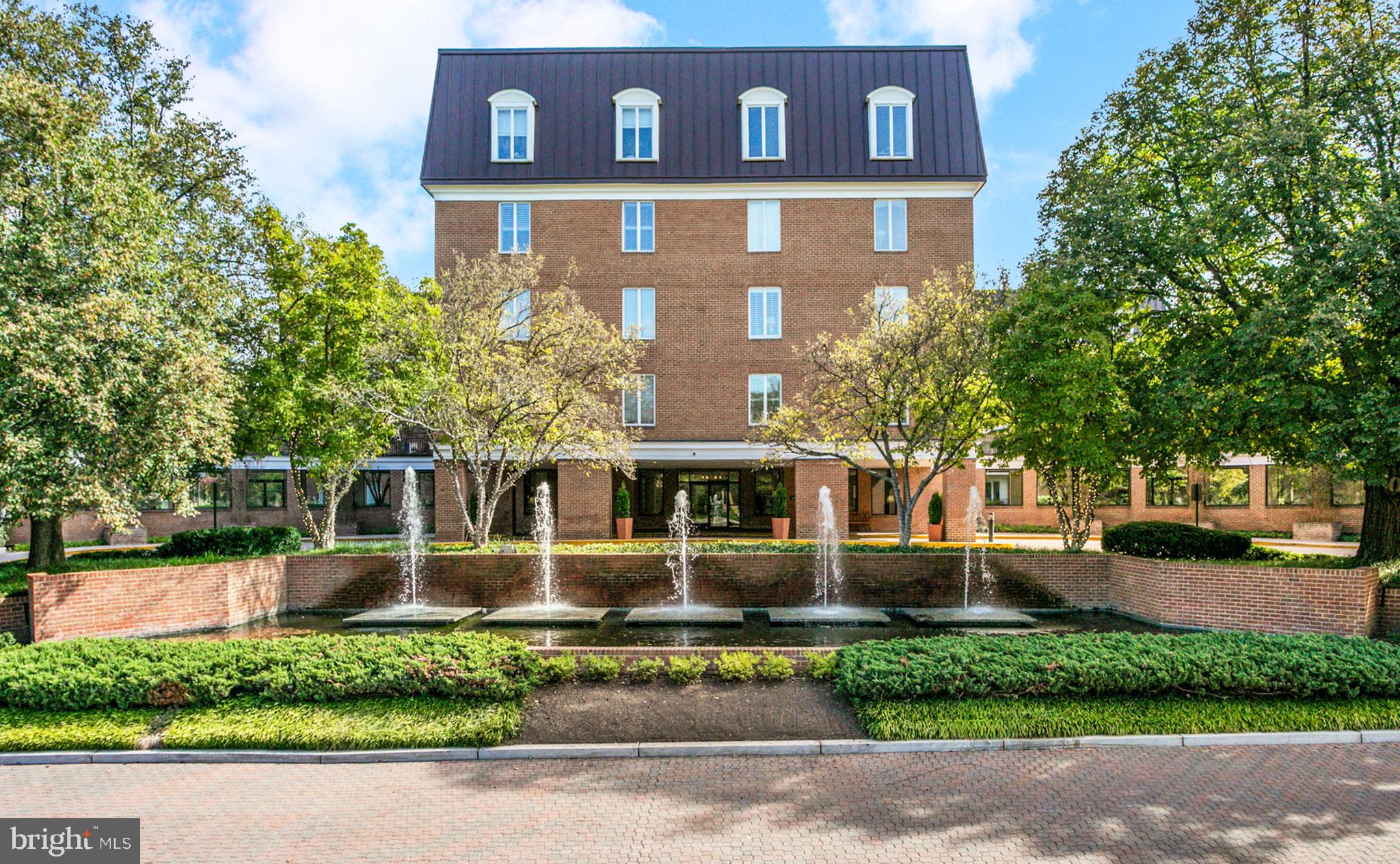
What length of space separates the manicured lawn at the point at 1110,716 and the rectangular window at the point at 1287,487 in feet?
90.3

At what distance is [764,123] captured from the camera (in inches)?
1118

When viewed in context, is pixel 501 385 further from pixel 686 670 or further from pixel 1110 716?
pixel 1110 716

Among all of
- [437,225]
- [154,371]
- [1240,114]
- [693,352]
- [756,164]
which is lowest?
[154,371]

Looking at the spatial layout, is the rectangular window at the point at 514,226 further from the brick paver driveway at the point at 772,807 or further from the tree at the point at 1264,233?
the brick paver driveway at the point at 772,807

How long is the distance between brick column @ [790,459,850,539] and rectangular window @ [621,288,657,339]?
7.06 meters

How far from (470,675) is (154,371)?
8078 mm

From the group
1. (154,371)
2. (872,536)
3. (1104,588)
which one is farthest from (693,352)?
(154,371)

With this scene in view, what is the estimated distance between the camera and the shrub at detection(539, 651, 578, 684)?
31.3 ft

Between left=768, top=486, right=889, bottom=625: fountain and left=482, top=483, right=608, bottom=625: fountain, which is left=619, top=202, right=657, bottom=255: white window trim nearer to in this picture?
left=482, top=483, right=608, bottom=625: fountain

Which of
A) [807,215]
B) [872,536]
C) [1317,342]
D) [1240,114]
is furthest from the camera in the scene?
[872,536]

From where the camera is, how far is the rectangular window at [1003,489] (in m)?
38.2

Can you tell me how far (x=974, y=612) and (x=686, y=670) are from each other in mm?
8015

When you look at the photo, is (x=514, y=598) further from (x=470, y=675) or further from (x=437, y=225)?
(x=437, y=225)

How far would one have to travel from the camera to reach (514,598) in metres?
16.6
